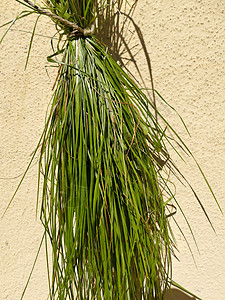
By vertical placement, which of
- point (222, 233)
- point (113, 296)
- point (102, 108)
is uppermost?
point (102, 108)

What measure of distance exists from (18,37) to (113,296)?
0.59m

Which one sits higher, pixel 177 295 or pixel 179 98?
pixel 179 98

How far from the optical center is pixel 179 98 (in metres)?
0.69

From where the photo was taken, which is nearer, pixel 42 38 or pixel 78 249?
pixel 78 249

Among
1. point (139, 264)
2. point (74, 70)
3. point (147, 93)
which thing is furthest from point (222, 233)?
point (74, 70)

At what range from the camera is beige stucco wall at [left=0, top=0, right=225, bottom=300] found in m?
0.67

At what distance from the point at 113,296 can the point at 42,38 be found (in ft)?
1.83

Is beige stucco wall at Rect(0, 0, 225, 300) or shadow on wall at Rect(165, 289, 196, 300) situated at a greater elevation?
beige stucco wall at Rect(0, 0, 225, 300)

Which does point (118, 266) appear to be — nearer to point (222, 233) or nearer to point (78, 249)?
point (78, 249)

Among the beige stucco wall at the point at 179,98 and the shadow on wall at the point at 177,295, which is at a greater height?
the beige stucco wall at the point at 179,98

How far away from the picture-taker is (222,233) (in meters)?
0.69

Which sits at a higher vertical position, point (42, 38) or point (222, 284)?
point (42, 38)

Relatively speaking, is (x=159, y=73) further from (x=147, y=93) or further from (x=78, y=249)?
(x=78, y=249)

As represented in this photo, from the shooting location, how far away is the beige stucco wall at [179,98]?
0.67m
